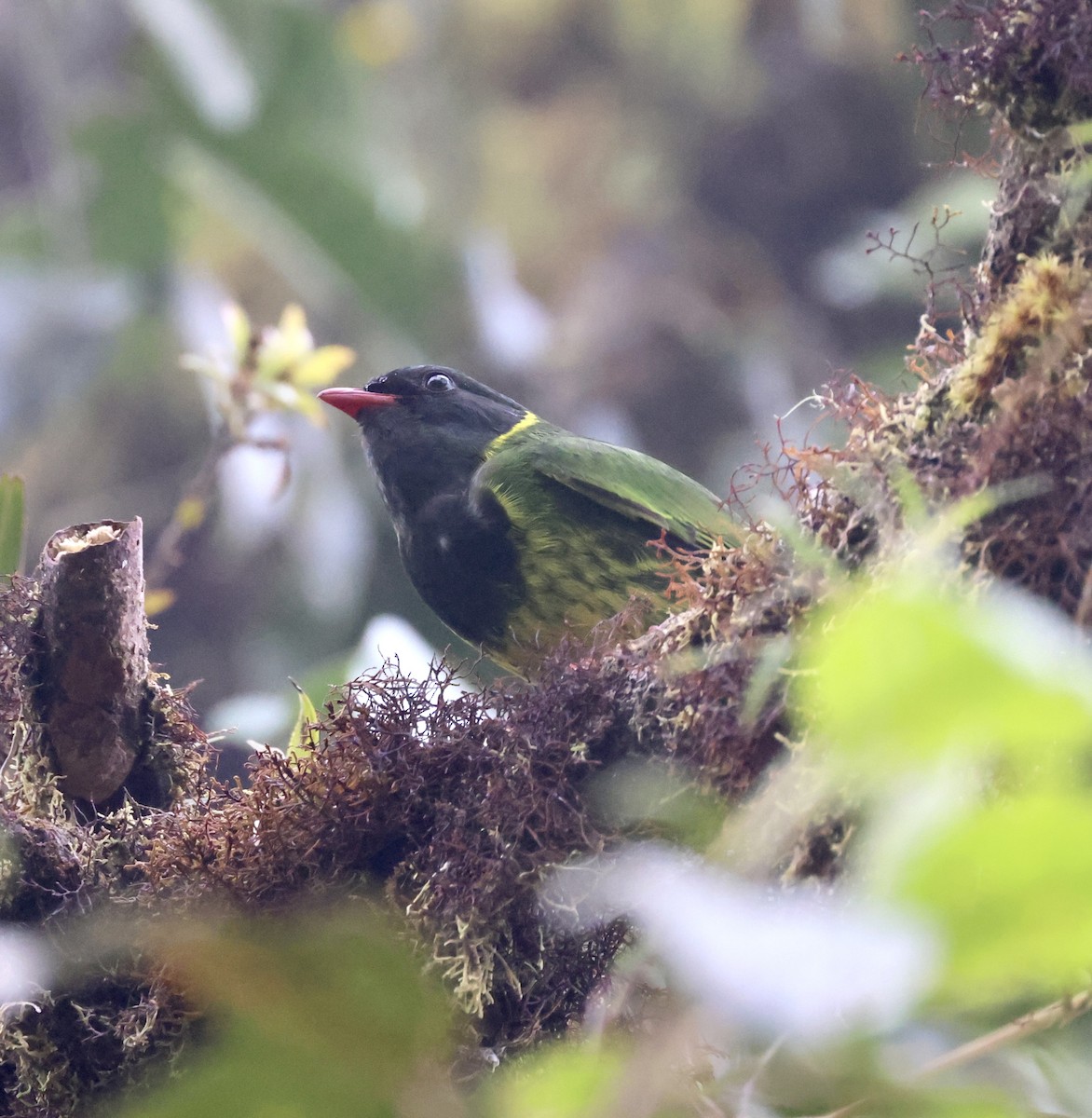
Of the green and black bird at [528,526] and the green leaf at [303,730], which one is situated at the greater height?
the green and black bird at [528,526]

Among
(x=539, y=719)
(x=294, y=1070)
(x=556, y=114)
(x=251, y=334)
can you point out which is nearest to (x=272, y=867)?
(x=539, y=719)

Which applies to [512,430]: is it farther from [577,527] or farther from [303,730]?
[303,730]

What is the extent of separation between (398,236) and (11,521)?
265 centimetres

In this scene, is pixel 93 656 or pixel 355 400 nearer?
pixel 93 656

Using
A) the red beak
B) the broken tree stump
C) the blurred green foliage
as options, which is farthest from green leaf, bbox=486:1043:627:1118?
the red beak

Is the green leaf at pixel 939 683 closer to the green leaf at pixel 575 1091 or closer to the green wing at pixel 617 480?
the green leaf at pixel 575 1091

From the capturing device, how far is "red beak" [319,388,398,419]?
3059 mm

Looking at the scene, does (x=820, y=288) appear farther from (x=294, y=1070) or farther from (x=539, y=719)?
(x=294, y=1070)

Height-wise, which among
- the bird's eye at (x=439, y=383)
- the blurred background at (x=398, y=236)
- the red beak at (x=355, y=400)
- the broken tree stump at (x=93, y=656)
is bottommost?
the broken tree stump at (x=93, y=656)

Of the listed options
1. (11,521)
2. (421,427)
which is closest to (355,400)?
(421,427)

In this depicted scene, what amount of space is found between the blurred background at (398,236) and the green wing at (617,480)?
20.3 inches

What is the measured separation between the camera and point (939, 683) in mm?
548

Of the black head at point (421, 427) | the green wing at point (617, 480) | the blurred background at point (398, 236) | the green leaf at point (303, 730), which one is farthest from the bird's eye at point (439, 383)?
the green leaf at point (303, 730)

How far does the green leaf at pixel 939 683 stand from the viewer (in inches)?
20.9
